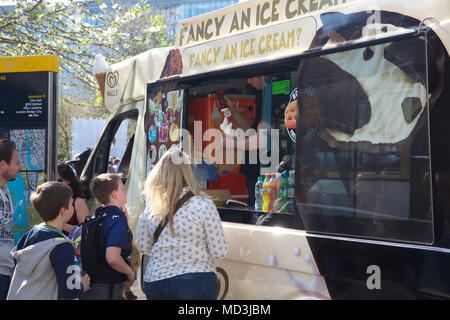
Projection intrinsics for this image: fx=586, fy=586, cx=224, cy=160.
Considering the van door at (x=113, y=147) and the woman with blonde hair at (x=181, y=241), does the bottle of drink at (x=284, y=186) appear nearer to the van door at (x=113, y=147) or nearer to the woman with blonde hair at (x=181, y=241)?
the woman with blonde hair at (x=181, y=241)

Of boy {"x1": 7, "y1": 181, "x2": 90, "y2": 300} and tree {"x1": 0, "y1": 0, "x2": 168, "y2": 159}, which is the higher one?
tree {"x1": 0, "y1": 0, "x2": 168, "y2": 159}

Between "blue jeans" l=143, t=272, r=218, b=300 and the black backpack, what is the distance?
0.63 m

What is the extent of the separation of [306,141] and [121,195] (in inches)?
53.6

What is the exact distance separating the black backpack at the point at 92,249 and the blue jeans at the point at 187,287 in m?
0.63

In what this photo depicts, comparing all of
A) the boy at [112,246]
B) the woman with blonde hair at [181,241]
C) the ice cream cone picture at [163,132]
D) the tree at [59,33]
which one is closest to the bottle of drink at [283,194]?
the woman with blonde hair at [181,241]

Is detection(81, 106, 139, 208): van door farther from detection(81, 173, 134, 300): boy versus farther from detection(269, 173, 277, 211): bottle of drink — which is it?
detection(269, 173, 277, 211): bottle of drink

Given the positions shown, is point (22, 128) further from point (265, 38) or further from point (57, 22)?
point (57, 22)

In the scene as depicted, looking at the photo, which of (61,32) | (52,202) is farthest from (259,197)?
(61,32)

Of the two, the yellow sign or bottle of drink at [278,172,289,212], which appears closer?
bottle of drink at [278,172,289,212]

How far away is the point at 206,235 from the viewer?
3498 millimetres

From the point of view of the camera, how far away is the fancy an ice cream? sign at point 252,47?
3.82 m

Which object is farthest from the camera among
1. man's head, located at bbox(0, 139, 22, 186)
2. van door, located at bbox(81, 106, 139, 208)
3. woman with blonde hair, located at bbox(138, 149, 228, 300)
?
van door, located at bbox(81, 106, 139, 208)

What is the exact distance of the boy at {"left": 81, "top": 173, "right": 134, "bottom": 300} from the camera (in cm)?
389

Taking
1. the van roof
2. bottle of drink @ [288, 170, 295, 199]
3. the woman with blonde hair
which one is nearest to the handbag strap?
the woman with blonde hair
